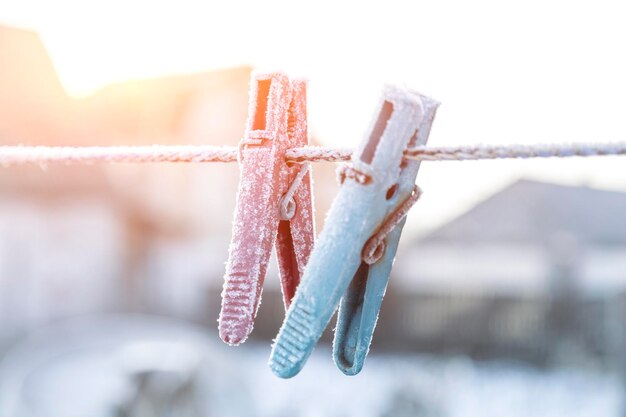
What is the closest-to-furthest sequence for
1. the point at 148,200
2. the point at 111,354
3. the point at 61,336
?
the point at 111,354, the point at 61,336, the point at 148,200

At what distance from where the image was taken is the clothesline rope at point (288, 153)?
0.57 m

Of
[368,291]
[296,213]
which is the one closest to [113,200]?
[296,213]

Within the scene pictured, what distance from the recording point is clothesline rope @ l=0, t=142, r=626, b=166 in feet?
1.87

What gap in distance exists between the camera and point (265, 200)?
0.75 m

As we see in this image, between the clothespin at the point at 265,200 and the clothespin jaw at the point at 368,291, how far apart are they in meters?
0.09

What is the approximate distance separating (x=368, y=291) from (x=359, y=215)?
4.5 inches

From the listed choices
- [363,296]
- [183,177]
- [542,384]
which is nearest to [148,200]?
[183,177]

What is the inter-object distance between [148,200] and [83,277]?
1.26 m

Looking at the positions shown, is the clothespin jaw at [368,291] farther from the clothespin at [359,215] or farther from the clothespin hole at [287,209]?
the clothespin hole at [287,209]

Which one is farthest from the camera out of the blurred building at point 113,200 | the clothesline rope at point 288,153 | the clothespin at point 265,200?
the blurred building at point 113,200

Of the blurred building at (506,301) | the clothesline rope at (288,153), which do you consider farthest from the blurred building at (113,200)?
the clothesline rope at (288,153)

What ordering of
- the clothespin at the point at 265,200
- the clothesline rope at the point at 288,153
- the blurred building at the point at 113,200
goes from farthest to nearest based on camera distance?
the blurred building at the point at 113,200 < the clothespin at the point at 265,200 < the clothesline rope at the point at 288,153

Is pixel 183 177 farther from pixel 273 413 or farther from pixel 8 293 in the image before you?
pixel 273 413

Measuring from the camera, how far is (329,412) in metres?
6.14
